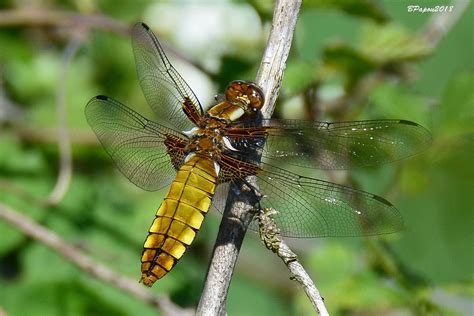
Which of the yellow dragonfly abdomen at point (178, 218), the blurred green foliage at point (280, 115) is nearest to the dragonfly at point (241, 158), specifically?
the yellow dragonfly abdomen at point (178, 218)

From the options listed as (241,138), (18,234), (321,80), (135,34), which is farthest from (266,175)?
(18,234)

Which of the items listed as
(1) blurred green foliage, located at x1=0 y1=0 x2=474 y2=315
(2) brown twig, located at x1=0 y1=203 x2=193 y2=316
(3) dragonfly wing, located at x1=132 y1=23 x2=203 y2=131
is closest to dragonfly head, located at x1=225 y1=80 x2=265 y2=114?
(3) dragonfly wing, located at x1=132 y1=23 x2=203 y2=131

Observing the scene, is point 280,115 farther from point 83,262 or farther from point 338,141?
point 83,262

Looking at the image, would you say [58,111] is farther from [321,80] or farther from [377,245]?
[377,245]

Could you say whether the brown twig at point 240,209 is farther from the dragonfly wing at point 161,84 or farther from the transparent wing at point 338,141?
the dragonfly wing at point 161,84

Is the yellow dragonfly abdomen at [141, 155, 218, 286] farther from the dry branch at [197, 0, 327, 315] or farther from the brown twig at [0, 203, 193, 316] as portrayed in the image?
the brown twig at [0, 203, 193, 316]
